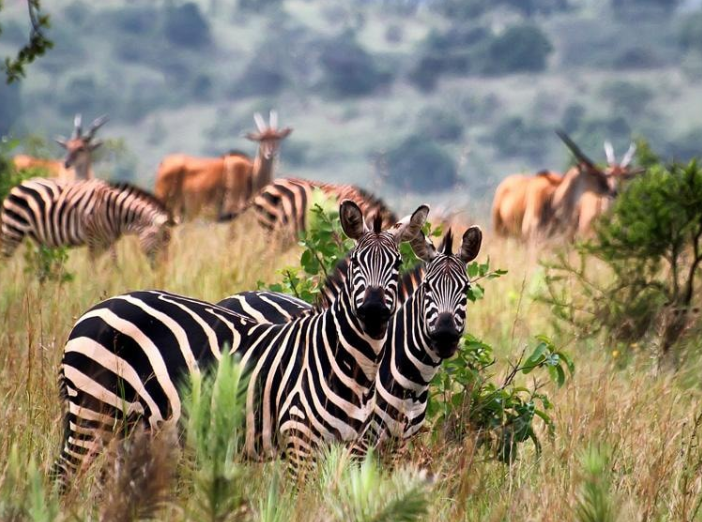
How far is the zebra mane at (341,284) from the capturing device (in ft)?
15.5

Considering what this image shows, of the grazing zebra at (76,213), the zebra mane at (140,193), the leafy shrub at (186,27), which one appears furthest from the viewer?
the leafy shrub at (186,27)

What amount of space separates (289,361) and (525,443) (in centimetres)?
140

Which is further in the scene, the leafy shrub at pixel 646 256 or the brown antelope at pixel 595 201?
the brown antelope at pixel 595 201

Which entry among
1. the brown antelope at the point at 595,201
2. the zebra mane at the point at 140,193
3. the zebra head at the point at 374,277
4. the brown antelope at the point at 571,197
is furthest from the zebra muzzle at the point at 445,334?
the brown antelope at the point at 571,197

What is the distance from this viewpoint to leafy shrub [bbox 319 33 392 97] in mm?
99562

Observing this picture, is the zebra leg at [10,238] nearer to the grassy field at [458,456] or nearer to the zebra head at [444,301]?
the grassy field at [458,456]

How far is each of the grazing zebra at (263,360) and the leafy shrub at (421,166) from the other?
73392 millimetres

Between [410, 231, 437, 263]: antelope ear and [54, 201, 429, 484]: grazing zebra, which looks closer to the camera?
[54, 201, 429, 484]: grazing zebra

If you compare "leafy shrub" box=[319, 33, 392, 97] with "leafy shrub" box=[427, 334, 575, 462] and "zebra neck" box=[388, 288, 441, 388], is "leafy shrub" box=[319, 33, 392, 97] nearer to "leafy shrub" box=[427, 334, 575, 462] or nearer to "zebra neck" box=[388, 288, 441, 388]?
"leafy shrub" box=[427, 334, 575, 462]

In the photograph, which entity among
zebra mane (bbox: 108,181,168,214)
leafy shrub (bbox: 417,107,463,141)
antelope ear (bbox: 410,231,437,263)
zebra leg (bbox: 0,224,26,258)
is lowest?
antelope ear (bbox: 410,231,437,263)

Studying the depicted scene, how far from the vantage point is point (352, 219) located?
4.58 metres

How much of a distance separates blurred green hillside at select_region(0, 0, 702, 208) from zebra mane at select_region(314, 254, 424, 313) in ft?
223

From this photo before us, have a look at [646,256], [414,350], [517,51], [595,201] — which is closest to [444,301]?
[414,350]

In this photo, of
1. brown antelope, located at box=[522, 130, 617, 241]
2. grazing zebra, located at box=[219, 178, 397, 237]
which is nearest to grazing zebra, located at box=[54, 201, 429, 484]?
grazing zebra, located at box=[219, 178, 397, 237]
